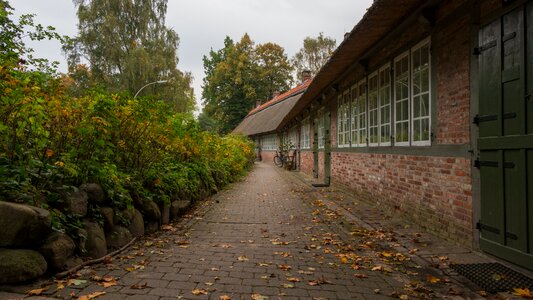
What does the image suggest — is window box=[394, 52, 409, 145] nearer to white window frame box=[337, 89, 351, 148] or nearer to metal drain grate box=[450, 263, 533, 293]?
metal drain grate box=[450, 263, 533, 293]

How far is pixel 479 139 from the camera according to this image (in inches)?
168

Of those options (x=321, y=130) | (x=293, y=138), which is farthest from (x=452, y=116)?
(x=293, y=138)

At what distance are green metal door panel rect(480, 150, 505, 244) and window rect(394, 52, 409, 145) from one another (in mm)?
2124

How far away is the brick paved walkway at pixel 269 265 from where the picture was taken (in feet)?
10.8

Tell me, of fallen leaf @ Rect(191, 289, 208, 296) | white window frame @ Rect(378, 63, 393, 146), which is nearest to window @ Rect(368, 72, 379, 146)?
white window frame @ Rect(378, 63, 393, 146)

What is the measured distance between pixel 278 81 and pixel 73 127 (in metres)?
44.6

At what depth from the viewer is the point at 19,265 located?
3.05m

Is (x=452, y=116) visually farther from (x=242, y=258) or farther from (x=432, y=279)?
(x=242, y=258)

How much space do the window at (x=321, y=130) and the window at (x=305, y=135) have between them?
2.05 metres

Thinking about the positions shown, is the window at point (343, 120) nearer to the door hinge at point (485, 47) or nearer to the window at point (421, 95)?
the window at point (421, 95)

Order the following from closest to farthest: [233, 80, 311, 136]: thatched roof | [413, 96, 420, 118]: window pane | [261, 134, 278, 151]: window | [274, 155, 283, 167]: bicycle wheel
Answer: [413, 96, 420, 118]: window pane < [274, 155, 283, 167]: bicycle wheel < [233, 80, 311, 136]: thatched roof < [261, 134, 278, 151]: window

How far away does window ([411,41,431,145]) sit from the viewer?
5.64 meters

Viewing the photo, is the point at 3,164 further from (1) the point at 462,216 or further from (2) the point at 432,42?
(2) the point at 432,42

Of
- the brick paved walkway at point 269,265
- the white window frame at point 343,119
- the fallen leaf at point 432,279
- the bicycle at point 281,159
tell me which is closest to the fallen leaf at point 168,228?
the brick paved walkway at point 269,265
